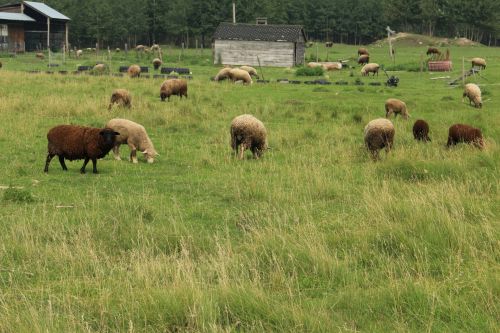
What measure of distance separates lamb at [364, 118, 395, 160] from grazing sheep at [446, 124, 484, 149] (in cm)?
178

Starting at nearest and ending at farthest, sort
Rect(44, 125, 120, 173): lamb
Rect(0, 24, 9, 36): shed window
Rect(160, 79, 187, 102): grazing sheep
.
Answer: Rect(44, 125, 120, 173): lamb, Rect(160, 79, 187, 102): grazing sheep, Rect(0, 24, 9, 36): shed window

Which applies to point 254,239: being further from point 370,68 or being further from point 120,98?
point 370,68

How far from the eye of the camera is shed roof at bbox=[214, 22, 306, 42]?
2126 inches

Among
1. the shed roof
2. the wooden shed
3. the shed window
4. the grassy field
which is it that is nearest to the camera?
the grassy field

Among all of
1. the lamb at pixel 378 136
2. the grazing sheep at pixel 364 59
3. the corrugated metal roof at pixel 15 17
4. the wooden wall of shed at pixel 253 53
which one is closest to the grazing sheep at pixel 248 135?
the lamb at pixel 378 136

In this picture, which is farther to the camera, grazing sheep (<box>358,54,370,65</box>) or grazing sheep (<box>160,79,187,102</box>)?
grazing sheep (<box>358,54,370,65</box>)

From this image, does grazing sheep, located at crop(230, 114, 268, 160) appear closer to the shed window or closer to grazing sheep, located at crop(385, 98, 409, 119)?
grazing sheep, located at crop(385, 98, 409, 119)

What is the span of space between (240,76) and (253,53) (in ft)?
69.7

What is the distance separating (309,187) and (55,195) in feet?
14.9

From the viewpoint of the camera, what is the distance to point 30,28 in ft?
226

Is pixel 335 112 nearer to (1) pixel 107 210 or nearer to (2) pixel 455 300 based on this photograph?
(1) pixel 107 210

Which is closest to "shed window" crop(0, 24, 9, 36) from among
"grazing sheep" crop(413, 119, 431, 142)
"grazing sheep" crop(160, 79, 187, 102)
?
"grazing sheep" crop(160, 79, 187, 102)

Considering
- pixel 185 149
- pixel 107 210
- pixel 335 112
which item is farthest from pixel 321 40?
pixel 107 210

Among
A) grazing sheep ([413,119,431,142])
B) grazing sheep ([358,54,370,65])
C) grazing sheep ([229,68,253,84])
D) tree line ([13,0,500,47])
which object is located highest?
tree line ([13,0,500,47])
